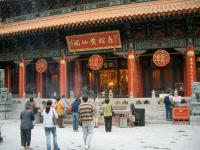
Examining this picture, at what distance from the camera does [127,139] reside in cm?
1122

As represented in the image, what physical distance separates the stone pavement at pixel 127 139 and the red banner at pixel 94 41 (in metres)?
6.43

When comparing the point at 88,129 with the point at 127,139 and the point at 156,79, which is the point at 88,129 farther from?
the point at 156,79

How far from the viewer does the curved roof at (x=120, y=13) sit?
16.4m

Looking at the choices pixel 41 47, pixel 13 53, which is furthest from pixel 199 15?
pixel 13 53

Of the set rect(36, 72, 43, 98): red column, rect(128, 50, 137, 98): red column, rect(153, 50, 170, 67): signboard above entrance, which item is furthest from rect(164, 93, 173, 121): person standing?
rect(36, 72, 43, 98): red column

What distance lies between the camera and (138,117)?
587 inches

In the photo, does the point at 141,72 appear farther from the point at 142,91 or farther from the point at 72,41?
the point at 72,41

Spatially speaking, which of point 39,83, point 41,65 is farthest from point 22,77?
point 39,83

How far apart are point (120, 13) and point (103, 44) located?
2054mm

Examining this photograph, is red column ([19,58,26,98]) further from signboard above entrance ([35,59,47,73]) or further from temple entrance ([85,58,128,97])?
temple entrance ([85,58,128,97])

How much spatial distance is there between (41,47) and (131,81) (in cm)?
660

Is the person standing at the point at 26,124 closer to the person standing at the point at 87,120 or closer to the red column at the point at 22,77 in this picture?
the person standing at the point at 87,120

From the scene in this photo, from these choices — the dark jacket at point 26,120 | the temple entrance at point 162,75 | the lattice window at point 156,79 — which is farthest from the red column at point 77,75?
the dark jacket at point 26,120

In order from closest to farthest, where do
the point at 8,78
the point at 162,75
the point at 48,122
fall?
1. the point at 48,122
2. the point at 162,75
3. the point at 8,78
